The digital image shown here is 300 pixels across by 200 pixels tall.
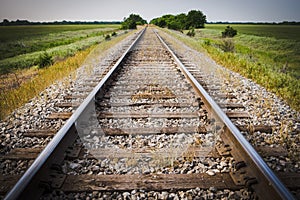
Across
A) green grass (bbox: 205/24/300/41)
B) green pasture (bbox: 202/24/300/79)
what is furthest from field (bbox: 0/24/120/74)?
green grass (bbox: 205/24/300/41)

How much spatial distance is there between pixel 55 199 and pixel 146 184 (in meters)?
0.71

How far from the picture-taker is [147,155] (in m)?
2.47

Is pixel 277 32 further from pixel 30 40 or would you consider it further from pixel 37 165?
pixel 37 165

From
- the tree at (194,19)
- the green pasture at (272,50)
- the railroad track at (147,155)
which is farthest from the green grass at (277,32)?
the railroad track at (147,155)

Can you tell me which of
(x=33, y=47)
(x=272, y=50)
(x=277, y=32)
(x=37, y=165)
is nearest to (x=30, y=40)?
(x=33, y=47)

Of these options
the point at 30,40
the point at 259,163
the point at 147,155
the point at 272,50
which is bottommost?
the point at 147,155

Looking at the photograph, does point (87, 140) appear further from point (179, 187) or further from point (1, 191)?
point (179, 187)

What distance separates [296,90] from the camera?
465cm

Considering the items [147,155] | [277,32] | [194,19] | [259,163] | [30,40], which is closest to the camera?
[259,163]

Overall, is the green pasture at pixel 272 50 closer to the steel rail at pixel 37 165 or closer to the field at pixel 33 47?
the steel rail at pixel 37 165

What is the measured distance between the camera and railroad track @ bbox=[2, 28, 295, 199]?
1.99 meters

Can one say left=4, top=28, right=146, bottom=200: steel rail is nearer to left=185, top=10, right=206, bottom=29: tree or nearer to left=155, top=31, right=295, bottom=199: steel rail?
left=155, top=31, right=295, bottom=199: steel rail

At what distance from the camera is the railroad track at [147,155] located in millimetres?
1992

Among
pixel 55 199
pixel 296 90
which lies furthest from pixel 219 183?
pixel 296 90
